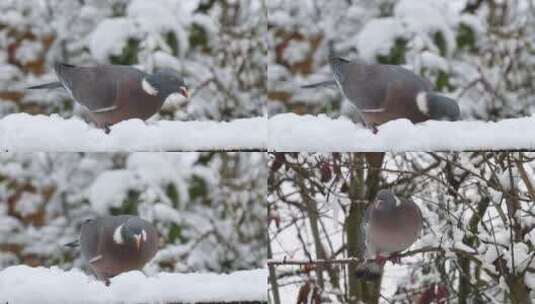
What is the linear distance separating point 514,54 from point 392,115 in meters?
0.42

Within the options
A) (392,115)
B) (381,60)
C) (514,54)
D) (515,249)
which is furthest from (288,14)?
(515,249)

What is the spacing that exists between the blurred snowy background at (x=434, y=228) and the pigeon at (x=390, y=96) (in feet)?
0.36

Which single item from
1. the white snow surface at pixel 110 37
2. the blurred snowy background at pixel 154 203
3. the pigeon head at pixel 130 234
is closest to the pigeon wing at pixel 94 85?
the pigeon head at pixel 130 234

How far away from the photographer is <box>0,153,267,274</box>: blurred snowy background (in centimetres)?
171

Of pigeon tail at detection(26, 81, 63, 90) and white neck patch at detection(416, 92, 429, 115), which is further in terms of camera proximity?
pigeon tail at detection(26, 81, 63, 90)

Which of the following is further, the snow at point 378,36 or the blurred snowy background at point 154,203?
the blurred snowy background at point 154,203

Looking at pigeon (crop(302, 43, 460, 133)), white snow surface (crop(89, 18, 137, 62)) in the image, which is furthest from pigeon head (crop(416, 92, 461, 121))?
white snow surface (crop(89, 18, 137, 62))

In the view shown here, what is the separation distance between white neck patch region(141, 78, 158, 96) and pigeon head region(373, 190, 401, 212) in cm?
38

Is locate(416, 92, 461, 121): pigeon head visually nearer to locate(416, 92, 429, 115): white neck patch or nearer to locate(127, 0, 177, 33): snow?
locate(416, 92, 429, 115): white neck patch

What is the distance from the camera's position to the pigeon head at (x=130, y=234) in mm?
1309

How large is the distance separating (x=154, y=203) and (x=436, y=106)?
2.43 ft

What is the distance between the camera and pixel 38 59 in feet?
5.72

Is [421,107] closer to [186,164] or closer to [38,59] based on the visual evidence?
[186,164]

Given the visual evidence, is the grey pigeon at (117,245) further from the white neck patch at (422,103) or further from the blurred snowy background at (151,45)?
the white neck patch at (422,103)
